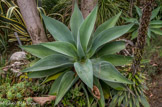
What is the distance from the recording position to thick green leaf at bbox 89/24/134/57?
1.11 m

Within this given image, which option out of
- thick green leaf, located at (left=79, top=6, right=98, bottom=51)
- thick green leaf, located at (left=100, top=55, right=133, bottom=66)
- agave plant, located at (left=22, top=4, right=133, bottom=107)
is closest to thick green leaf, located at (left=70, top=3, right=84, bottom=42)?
agave plant, located at (left=22, top=4, right=133, bottom=107)

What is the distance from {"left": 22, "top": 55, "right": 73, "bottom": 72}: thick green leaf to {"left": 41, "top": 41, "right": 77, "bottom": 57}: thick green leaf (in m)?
0.09

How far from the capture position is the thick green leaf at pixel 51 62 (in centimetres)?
105

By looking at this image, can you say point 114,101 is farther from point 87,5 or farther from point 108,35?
point 87,5

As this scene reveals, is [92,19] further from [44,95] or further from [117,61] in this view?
[44,95]

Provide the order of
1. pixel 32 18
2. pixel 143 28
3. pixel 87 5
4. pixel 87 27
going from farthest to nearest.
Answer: pixel 87 5, pixel 32 18, pixel 87 27, pixel 143 28

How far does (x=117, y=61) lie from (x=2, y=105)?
3.34 ft

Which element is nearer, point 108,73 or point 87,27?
point 108,73

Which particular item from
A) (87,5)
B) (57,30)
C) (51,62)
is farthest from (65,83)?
(87,5)

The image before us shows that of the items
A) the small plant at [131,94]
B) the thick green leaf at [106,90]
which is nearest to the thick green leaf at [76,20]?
the thick green leaf at [106,90]

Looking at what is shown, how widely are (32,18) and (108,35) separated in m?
0.85

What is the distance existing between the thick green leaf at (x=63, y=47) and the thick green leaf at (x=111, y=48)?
0.27 m

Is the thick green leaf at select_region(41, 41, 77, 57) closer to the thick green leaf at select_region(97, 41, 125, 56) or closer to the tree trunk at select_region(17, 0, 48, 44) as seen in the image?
the thick green leaf at select_region(97, 41, 125, 56)

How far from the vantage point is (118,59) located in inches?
46.4
